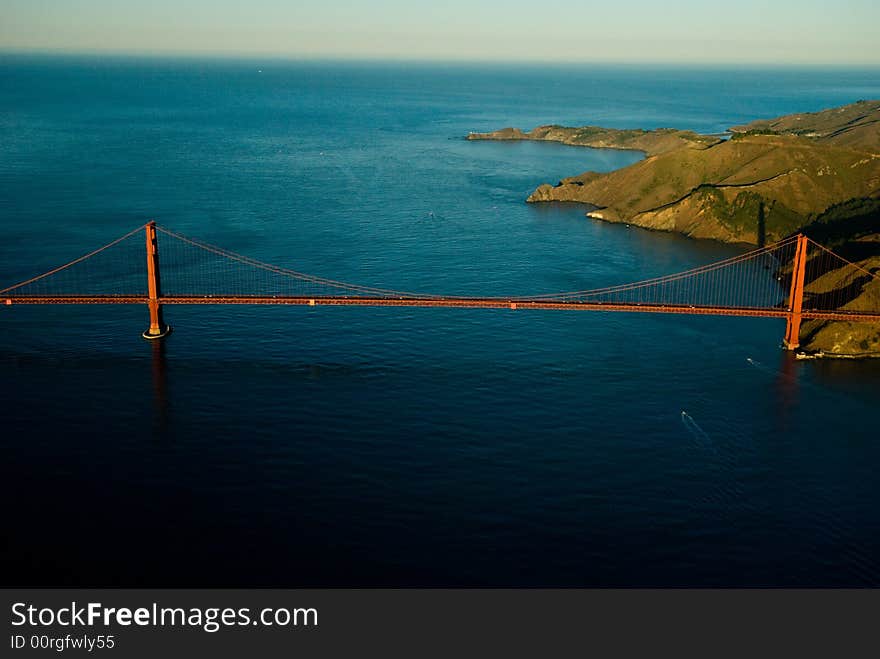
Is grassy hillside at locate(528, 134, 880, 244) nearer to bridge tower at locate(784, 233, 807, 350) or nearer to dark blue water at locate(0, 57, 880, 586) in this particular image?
dark blue water at locate(0, 57, 880, 586)

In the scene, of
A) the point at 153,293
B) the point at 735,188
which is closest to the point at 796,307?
the point at 153,293

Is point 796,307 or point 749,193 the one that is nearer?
point 796,307

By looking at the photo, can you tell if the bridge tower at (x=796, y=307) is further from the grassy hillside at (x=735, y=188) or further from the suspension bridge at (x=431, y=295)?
the grassy hillside at (x=735, y=188)

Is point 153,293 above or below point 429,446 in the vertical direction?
above

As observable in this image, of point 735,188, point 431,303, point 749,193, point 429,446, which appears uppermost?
point 735,188

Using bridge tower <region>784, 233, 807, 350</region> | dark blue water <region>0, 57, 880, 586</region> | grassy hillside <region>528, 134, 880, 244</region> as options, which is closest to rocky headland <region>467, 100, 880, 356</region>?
grassy hillside <region>528, 134, 880, 244</region>

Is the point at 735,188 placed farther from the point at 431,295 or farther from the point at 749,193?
the point at 431,295
